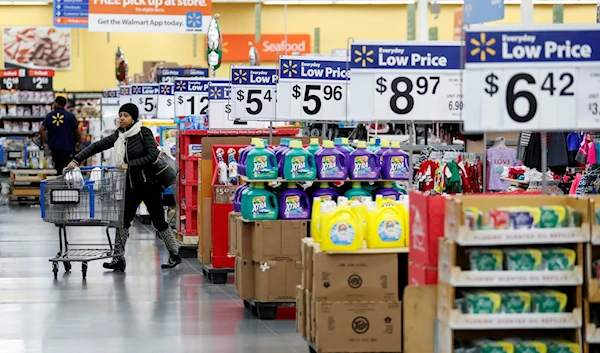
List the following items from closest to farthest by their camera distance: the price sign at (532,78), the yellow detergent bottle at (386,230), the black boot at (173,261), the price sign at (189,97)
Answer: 1. the price sign at (532,78)
2. the yellow detergent bottle at (386,230)
3. the black boot at (173,261)
4. the price sign at (189,97)

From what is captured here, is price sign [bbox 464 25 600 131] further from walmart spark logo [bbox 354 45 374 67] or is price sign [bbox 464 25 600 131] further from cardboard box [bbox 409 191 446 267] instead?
walmart spark logo [bbox 354 45 374 67]

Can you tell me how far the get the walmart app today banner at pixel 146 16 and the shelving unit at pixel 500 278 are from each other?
1564 centimetres

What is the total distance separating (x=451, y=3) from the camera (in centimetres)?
3173

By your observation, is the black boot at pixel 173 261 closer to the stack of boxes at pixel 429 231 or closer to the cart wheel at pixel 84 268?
the cart wheel at pixel 84 268

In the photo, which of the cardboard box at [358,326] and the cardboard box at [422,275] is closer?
the cardboard box at [422,275]

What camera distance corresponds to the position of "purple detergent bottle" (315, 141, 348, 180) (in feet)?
25.6

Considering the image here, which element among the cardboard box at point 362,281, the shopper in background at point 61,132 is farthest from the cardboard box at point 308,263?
the shopper in background at point 61,132

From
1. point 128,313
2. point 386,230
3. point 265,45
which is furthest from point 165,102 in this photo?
point 265,45

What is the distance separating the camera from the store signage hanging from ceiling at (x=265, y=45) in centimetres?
3303

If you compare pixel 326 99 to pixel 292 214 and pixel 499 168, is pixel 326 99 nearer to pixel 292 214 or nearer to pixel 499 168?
pixel 292 214

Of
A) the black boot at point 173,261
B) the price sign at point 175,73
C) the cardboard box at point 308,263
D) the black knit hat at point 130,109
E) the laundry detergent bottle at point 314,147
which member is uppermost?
the price sign at point 175,73

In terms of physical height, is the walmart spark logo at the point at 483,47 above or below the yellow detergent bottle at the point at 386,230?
above


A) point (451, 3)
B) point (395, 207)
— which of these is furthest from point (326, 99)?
point (451, 3)

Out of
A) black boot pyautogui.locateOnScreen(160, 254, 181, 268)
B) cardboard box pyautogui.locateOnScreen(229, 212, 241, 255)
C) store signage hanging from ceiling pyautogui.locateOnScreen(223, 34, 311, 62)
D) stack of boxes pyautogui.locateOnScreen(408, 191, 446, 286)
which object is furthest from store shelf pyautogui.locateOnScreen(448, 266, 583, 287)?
store signage hanging from ceiling pyautogui.locateOnScreen(223, 34, 311, 62)
